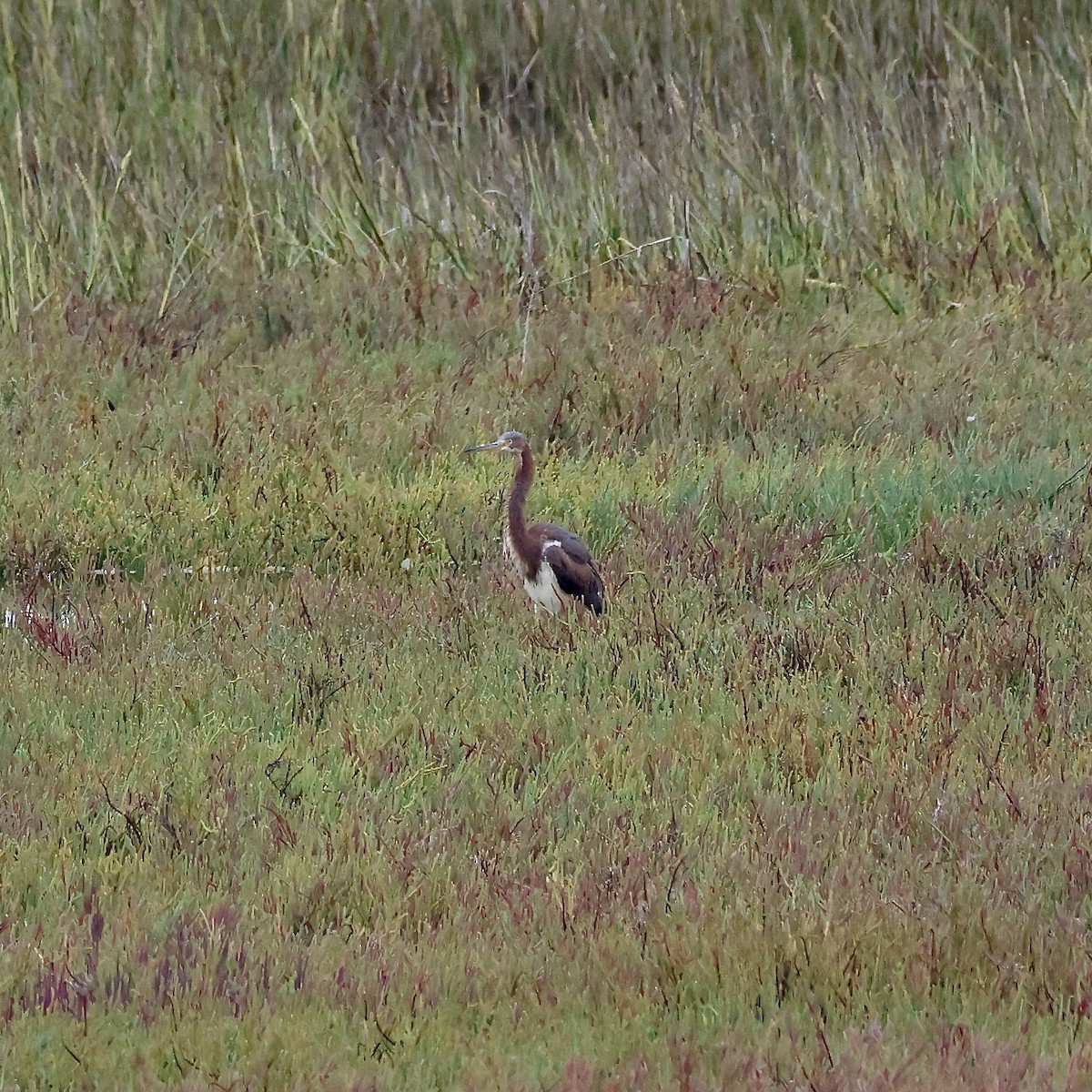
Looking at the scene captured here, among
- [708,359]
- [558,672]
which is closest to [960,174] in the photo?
[708,359]

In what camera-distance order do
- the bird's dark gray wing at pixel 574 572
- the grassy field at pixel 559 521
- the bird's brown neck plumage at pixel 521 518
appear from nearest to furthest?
the grassy field at pixel 559 521
the bird's dark gray wing at pixel 574 572
the bird's brown neck plumage at pixel 521 518

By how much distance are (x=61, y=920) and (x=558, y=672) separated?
2.32m

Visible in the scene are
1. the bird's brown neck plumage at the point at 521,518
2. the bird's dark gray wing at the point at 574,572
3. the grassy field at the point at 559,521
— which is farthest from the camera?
the bird's brown neck plumage at the point at 521,518

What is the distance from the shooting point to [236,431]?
941 centimetres

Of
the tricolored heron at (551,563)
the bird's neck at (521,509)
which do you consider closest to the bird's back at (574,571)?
the tricolored heron at (551,563)

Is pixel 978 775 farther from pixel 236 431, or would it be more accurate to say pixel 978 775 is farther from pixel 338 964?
pixel 236 431

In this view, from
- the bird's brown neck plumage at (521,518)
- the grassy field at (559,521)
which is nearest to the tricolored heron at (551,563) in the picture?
the bird's brown neck plumage at (521,518)

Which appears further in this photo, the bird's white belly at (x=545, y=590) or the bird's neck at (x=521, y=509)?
the bird's neck at (x=521, y=509)

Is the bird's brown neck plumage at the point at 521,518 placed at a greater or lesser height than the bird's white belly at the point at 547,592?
greater

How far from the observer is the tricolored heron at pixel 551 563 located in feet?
23.8

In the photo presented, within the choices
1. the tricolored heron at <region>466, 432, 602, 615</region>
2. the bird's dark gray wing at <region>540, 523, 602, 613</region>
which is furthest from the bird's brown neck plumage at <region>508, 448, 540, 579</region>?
the bird's dark gray wing at <region>540, 523, 602, 613</region>

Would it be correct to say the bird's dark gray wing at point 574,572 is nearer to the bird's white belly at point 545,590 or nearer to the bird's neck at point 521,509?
the bird's white belly at point 545,590

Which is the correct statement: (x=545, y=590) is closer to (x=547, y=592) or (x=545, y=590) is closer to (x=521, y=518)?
(x=547, y=592)

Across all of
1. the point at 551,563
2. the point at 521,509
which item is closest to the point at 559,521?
the point at 521,509
